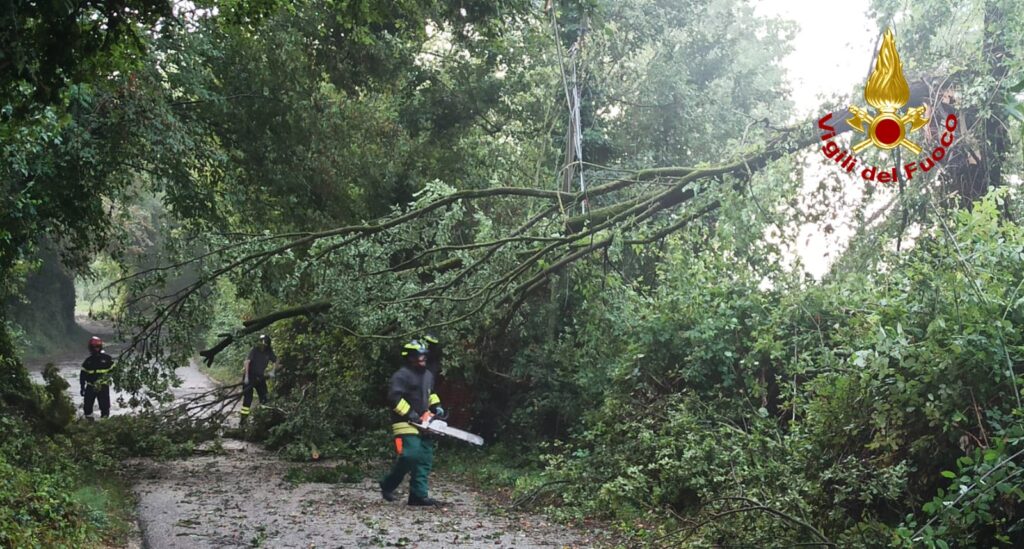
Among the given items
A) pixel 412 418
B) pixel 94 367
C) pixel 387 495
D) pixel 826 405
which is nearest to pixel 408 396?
pixel 412 418

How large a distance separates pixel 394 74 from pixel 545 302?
5.26m

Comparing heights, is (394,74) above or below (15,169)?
above

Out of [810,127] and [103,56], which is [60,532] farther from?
[810,127]

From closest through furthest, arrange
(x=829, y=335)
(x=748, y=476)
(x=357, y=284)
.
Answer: (x=748, y=476)
(x=829, y=335)
(x=357, y=284)

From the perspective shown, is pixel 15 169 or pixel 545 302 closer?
pixel 15 169

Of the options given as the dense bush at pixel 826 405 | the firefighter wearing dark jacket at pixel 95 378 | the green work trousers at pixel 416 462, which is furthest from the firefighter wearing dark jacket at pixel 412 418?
the firefighter wearing dark jacket at pixel 95 378

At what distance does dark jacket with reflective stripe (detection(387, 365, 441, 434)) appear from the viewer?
10617 millimetres

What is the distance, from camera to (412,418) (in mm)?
10648

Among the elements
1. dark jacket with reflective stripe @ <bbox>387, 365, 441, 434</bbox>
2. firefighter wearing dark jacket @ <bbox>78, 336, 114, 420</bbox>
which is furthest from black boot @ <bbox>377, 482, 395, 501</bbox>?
firefighter wearing dark jacket @ <bbox>78, 336, 114, 420</bbox>

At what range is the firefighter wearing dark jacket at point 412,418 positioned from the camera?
10578mm

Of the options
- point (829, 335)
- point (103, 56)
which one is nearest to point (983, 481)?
point (829, 335)

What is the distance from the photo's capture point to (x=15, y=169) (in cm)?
1002

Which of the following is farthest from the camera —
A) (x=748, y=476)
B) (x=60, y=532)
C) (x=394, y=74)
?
(x=394, y=74)

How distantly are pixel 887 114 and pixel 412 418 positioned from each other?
6.08 metres
